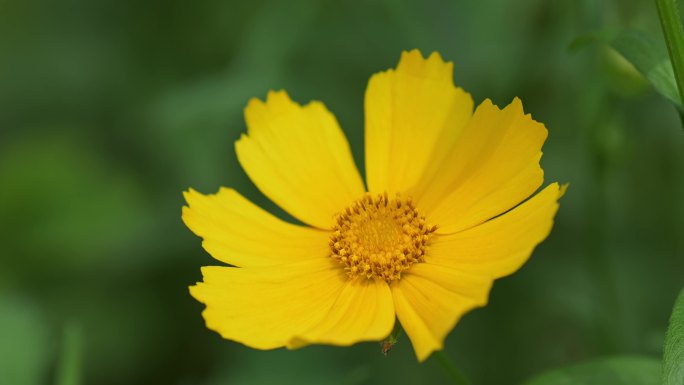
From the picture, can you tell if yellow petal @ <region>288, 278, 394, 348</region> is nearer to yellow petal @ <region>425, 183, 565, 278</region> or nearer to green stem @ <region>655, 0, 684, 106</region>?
yellow petal @ <region>425, 183, 565, 278</region>

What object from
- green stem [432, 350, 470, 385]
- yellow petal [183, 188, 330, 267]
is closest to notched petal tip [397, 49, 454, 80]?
yellow petal [183, 188, 330, 267]

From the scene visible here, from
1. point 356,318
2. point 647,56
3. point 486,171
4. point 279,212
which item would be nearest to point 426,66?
point 486,171

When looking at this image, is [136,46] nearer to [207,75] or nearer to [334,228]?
[207,75]

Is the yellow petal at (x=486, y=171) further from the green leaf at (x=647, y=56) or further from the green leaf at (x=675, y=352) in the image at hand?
the green leaf at (x=675, y=352)

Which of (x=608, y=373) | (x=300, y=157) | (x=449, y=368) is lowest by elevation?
(x=608, y=373)

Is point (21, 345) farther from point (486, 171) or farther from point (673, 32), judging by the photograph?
point (673, 32)

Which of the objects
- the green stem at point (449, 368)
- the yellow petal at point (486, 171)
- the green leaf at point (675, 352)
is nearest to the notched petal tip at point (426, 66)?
the yellow petal at point (486, 171)
